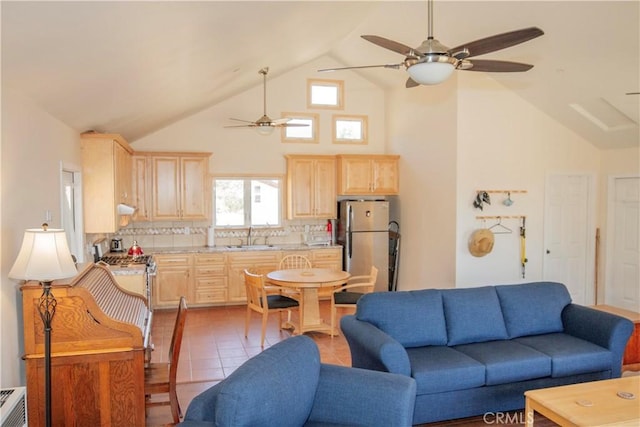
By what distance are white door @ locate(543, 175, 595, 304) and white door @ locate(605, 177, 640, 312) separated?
0.24 m

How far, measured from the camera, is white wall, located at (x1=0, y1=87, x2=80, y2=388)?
9.23 ft

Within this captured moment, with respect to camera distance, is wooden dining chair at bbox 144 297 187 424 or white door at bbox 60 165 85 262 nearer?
wooden dining chair at bbox 144 297 187 424

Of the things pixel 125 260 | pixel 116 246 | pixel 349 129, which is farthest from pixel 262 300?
pixel 349 129

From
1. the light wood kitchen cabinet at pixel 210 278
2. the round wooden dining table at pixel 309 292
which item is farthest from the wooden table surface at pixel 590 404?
the light wood kitchen cabinet at pixel 210 278

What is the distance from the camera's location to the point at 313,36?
204 inches

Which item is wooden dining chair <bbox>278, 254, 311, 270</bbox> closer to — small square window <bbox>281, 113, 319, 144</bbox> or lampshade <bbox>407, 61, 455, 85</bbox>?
small square window <bbox>281, 113, 319, 144</bbox>

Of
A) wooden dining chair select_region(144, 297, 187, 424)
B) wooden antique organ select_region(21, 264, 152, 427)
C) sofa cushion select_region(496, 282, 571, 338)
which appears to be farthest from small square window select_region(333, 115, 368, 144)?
wooden antique organ select_region(21, 264, 152, 427)

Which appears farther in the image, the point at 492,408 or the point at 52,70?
the point at 492,408

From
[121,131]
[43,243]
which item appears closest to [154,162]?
[121,131]

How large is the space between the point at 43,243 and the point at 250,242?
5.17 meters

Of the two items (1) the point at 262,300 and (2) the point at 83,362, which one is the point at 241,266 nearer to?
(1) the point at 262,300

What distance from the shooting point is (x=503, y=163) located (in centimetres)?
641

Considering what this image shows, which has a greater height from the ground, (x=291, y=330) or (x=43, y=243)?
(x=43, y=243)

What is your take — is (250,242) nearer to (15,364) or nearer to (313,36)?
(313,36)
